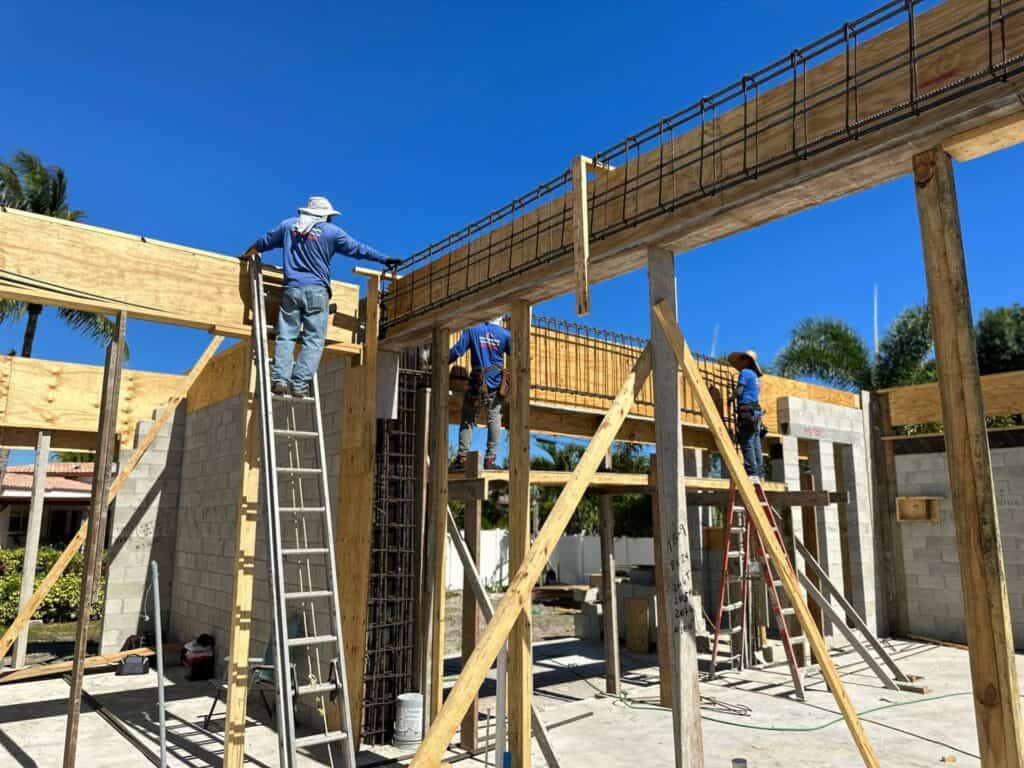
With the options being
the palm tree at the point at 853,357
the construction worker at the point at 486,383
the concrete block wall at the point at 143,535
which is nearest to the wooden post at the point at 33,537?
the concrete block wall at the point at 143,535

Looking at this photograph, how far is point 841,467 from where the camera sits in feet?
45.8

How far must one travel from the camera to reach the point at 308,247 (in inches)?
240

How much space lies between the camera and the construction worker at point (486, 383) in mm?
7746

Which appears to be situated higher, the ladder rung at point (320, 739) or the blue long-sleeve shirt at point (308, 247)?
the blue long-sleeve shirt at point (308, 247)

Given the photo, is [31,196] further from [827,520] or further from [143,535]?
[827,520]

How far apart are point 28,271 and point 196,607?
24.7ft

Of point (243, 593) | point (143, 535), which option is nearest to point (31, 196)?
point (143, 535)

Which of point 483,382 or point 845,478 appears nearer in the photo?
point 483,382

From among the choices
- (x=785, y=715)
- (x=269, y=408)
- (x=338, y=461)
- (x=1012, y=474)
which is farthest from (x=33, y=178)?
(x=1012, y=474)

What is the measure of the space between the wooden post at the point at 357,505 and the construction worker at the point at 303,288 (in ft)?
3.35

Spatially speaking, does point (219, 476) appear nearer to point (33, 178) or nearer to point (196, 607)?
point (196, 607)

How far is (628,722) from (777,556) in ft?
15.4

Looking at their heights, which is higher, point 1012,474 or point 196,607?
point 1012,474

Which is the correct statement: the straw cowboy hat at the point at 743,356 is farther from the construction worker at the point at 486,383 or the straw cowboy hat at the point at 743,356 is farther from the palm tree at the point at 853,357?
the palm tree at the point at 853,357
